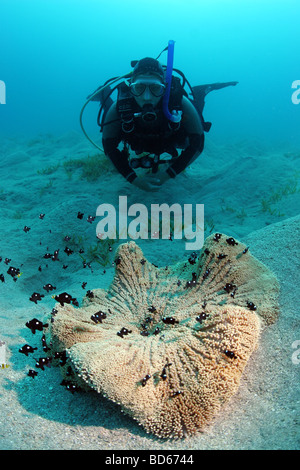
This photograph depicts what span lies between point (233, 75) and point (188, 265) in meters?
92.3

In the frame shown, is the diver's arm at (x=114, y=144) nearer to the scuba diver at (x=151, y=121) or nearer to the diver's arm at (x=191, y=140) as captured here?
the scuba diver at (x=151, y=121)

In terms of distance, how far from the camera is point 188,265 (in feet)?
12.8

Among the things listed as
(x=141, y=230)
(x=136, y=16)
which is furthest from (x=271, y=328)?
(x=136, y=16)

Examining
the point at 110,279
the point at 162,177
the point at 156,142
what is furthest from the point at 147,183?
the point at 110,279

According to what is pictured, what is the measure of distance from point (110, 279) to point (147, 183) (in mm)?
2958

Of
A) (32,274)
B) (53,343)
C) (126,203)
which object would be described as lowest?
(53,343)

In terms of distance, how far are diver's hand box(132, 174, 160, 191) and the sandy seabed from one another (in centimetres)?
62

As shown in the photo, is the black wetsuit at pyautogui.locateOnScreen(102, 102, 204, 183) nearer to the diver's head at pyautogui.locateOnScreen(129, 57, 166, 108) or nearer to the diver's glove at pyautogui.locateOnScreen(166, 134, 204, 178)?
the diver's glove at pyautogui.locateOnScreen(166, 134, 204, 178)

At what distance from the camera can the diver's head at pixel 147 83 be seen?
5.95 m

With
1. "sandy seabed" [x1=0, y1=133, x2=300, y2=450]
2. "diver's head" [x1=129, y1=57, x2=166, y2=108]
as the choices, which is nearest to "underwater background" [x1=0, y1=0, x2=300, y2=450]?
"sandy seabed" [x1=0, y1=133, x2=300, y2=450]

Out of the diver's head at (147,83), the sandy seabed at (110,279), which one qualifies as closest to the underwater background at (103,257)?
the sandy seabed at (110,279)

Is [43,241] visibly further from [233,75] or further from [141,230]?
[233,75]

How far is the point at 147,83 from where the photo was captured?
5914 millimetres
